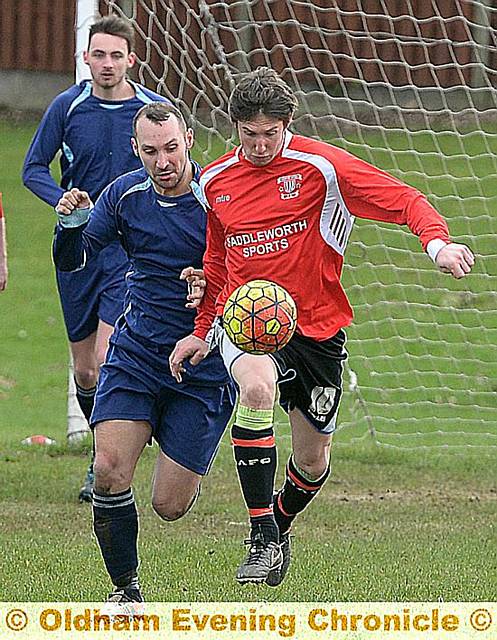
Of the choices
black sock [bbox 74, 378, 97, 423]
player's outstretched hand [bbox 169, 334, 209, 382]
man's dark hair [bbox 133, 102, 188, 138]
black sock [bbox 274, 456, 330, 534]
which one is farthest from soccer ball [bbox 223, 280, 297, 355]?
black sock [bbox 74, 378, 97, 423]

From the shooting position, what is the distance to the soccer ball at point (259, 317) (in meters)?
5.24

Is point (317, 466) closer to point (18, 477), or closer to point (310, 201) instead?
point (310, 201)

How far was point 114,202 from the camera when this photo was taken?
594cm

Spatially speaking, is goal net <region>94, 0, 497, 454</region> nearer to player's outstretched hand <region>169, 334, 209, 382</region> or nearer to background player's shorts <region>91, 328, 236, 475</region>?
background player's shorts <region>91, 328, 236, 475</region>

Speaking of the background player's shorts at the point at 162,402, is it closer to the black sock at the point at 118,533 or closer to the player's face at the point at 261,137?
the black sock at the point at 118,533

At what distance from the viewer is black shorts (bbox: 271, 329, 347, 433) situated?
5828 mm

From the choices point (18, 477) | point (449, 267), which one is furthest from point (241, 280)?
point (18, 477)

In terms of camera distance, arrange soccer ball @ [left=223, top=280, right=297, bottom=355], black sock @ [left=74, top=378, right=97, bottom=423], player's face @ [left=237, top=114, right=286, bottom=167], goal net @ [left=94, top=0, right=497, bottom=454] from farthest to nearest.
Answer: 1. goal net @ [left=94, top=0, right=497, bottom=454]
2. black sock @ [left=74, top=378, right=97, bottom=423]
3. player's face @ [left=237, top=114, right=286, bottom=167]
4. soccer ball @ [left=223, top=280, right=297, bottom=355]

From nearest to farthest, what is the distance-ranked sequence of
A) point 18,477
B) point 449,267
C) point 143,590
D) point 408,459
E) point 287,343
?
1. point 449,267
2. point 287,343
3. point 143,590
4. point 18,477
5. point 408,459

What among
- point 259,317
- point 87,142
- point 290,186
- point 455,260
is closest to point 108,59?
point 87,142

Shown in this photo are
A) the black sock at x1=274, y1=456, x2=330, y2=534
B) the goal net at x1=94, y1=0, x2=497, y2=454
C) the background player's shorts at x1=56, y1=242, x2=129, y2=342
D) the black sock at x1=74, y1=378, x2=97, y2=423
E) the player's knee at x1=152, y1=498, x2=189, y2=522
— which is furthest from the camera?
the goal net at x1=94, y1=0, x2=497, y2=454

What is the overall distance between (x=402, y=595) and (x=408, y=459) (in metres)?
4.05

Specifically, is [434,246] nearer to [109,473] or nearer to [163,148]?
[163,148]

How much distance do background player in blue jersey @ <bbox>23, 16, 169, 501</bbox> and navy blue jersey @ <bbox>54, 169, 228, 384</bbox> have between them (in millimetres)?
1836
